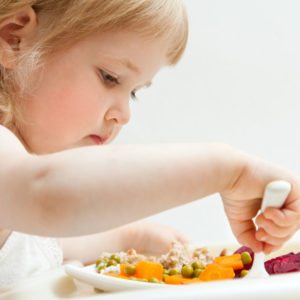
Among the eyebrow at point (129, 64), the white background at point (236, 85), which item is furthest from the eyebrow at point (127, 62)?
the white background at point (236, 85)

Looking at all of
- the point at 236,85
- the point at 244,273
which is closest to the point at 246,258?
the point at 244,273

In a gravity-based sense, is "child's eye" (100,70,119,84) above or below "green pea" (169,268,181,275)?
above

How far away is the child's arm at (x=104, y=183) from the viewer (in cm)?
51

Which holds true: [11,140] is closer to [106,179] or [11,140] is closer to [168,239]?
[106,179]

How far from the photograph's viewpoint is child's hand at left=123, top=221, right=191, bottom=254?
113 centimetres

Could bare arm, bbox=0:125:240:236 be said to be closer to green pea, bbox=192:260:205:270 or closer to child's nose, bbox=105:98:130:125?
green pea, bbox=192:260:205:270

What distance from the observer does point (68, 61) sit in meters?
0.93

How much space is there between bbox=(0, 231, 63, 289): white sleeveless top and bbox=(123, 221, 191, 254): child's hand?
0.17 meters

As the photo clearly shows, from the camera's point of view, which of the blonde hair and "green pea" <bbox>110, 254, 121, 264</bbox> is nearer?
"green pea" <bbox>110, 254, 121, 264</bbox>

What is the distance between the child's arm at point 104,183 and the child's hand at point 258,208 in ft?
0.07

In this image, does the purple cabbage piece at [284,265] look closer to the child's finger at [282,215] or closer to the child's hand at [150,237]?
the child's finger at [282,215]

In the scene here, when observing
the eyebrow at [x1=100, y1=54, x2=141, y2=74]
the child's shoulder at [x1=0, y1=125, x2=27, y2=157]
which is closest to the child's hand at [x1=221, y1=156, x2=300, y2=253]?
the child's shoulder at [x1=0, y1=125, x2=27, y2=157]

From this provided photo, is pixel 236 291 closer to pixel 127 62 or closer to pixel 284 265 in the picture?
pixel 284 265

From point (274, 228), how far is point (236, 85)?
4.43 feet
